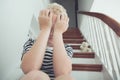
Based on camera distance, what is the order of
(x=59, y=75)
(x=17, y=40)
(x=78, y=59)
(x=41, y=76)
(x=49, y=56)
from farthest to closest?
1. (x=78, y=59)
2. (x=17, y=40)
3. (x=49, y=56)
4. (x=59, y=75)
5. (x=41, y=76)

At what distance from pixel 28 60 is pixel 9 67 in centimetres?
104

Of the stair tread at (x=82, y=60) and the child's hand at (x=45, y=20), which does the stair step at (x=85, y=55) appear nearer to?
the stair tread at (x=82, y=60)

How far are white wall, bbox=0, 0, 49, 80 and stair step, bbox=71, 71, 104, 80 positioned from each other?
66cm

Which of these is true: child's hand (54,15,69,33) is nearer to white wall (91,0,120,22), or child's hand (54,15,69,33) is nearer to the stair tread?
the stair tread

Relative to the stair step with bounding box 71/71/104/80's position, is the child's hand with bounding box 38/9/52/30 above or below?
above

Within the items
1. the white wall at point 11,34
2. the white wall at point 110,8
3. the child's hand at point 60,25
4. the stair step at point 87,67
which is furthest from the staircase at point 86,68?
the white wall at point 110,8

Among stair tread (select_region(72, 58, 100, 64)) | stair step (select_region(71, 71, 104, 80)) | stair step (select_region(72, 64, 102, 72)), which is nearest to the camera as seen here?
stair step (select_region(71, 71, 104, 80))

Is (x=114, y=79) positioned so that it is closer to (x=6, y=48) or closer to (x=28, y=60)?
(x=28, y=60)

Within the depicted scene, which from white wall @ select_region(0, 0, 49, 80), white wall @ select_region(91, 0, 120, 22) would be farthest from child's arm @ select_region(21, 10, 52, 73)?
white wall @ select_region(91, 0, 120, 22)

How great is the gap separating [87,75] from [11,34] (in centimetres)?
90

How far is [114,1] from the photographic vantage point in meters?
5.12

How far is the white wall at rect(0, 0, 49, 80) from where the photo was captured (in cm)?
201

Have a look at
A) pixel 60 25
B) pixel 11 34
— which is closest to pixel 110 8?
pixel 11 34

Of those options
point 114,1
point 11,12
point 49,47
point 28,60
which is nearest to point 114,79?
point 49,47
